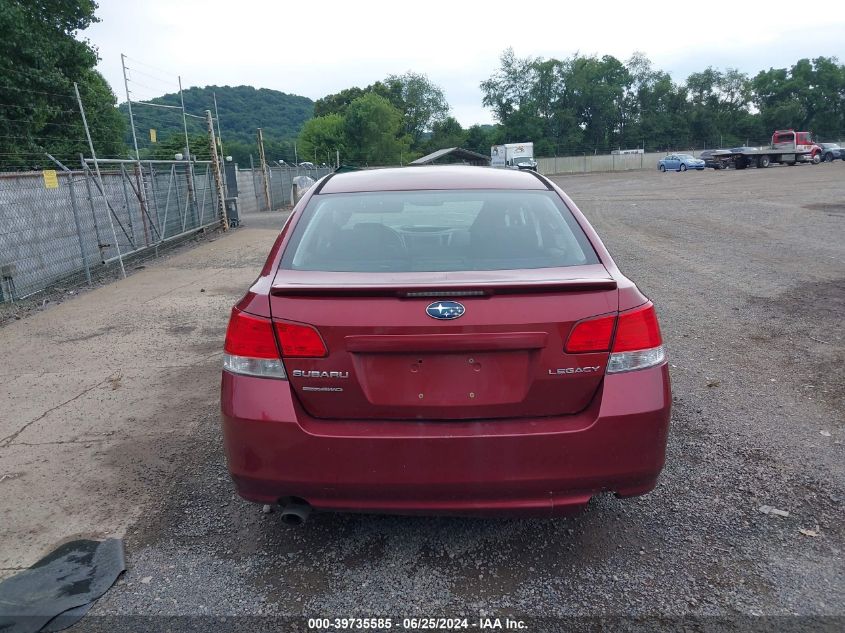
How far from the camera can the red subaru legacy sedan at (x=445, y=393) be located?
2490mm

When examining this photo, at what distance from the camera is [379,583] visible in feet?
8.96

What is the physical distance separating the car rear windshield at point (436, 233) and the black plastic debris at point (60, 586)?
1561 mm

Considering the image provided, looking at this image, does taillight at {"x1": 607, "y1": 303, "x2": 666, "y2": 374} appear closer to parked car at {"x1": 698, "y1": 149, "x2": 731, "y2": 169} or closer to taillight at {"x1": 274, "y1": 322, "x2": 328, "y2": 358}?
taillight at {"x1": 274, "y1": 322, "x2": 328, "y2": 358}

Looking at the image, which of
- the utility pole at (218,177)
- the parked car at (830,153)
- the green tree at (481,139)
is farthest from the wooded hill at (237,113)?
the parked car at (830,153)

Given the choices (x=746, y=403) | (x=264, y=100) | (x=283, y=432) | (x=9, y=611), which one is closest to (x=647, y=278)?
(x=746, y=403)

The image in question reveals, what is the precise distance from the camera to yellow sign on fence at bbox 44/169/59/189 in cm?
966

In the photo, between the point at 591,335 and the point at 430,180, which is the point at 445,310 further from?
the point at 430,180

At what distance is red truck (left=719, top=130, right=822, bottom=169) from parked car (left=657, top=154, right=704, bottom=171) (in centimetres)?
416

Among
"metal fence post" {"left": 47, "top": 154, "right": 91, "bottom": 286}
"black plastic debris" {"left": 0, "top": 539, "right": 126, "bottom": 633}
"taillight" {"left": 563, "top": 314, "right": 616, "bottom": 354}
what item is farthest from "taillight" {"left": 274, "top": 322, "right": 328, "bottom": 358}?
"metal fence post" {"left": 47, "top": 154, "right": 91, "bottom": 286}

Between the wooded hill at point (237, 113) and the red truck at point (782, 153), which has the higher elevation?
the wooded hill at point (237, 113)

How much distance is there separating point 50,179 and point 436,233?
857 cm

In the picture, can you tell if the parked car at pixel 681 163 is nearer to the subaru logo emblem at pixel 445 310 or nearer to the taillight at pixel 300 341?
the subaru logo emblem at pixel 445 310

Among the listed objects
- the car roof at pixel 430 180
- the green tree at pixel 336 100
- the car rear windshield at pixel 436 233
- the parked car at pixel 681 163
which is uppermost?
the green tree at pixel 336 100

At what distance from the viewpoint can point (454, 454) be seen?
8.18 ft
